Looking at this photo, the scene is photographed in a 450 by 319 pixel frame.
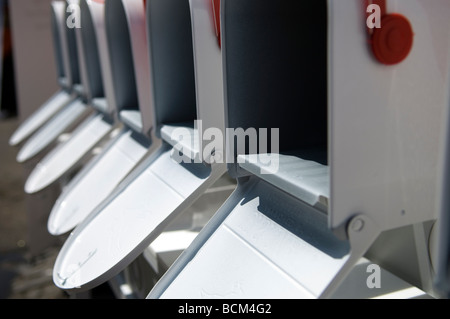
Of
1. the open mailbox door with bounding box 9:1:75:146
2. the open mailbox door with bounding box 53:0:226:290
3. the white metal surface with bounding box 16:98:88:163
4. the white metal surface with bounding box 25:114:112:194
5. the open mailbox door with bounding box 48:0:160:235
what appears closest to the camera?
the open mailbox door with bounding box 53:0:226:290

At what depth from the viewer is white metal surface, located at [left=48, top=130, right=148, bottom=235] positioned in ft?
6.78

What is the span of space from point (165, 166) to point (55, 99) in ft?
9.62

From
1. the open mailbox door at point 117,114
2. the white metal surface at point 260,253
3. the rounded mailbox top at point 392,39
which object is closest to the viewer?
the rounded mailbox top at point 392,39

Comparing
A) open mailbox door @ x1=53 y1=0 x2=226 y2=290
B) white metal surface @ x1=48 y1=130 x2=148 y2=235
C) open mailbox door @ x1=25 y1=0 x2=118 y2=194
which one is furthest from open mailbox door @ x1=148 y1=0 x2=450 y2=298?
open mailbox door @ x1=25 y1=0 x2=118 y2=194

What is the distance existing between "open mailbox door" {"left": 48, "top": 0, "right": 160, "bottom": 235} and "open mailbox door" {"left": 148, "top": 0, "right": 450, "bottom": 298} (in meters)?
0.72

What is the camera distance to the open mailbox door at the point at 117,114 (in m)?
2.04

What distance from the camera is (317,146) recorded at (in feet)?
4.89

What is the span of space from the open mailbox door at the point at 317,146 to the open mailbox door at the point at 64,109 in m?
2.27

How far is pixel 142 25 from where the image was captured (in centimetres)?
200

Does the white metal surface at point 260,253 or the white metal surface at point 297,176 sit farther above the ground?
the white metal surface at point 297,176

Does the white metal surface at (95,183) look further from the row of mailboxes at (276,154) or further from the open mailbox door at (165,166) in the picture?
the open mailbox door at (165,166)

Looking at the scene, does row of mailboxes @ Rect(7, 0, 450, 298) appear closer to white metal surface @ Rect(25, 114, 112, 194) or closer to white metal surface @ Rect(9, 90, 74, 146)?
white metal surface @ Rect(25, 114, 112, 194)

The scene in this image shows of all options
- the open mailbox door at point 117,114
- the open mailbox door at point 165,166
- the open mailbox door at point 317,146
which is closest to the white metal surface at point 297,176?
the open mailbox door at point 317,146

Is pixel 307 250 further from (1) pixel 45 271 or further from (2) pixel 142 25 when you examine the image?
(1) pixel 45 271
